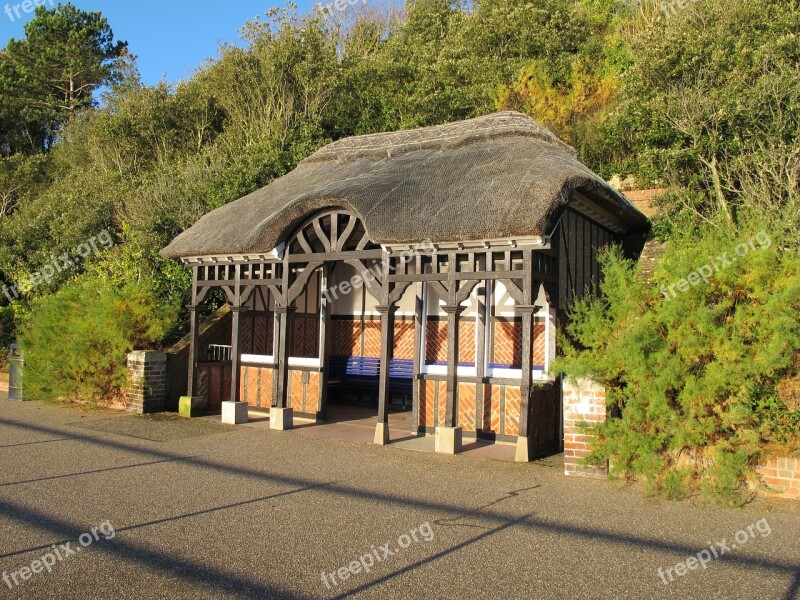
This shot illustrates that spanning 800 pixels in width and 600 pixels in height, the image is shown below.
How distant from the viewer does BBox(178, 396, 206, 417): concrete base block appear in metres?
11.6

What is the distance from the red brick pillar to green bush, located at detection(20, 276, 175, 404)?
814 cm

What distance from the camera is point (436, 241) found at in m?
8.55

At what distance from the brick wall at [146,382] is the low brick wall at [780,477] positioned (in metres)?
9.81

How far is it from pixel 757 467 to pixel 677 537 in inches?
63.4

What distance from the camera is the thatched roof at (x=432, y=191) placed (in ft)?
27.0

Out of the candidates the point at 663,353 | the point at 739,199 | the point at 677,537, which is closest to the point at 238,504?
the point at 677,537

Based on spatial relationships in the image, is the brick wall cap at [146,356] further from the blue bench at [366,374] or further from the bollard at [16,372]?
the blue bench at [366,374]

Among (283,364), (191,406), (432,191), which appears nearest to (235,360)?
(283,364)

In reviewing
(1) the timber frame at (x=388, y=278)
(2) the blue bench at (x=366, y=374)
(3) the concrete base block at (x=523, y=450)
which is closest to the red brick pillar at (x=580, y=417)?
(3) the concrete base block at (x=523, y=450)

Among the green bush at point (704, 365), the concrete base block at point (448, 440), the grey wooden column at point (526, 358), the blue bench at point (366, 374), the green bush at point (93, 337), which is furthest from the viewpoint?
the blue bench at point (366, 374)

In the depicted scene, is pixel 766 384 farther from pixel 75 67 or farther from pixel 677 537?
pixel 75 67

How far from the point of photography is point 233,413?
11039 mm

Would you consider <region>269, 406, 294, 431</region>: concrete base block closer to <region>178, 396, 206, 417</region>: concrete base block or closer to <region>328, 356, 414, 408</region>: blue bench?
<region>178, 396, 206, 417</region>: concrete base block

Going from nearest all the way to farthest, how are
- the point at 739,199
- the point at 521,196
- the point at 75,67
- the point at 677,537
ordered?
the point at 677,537, the point at 521,196, the point at 739,199, the point at 75,67
